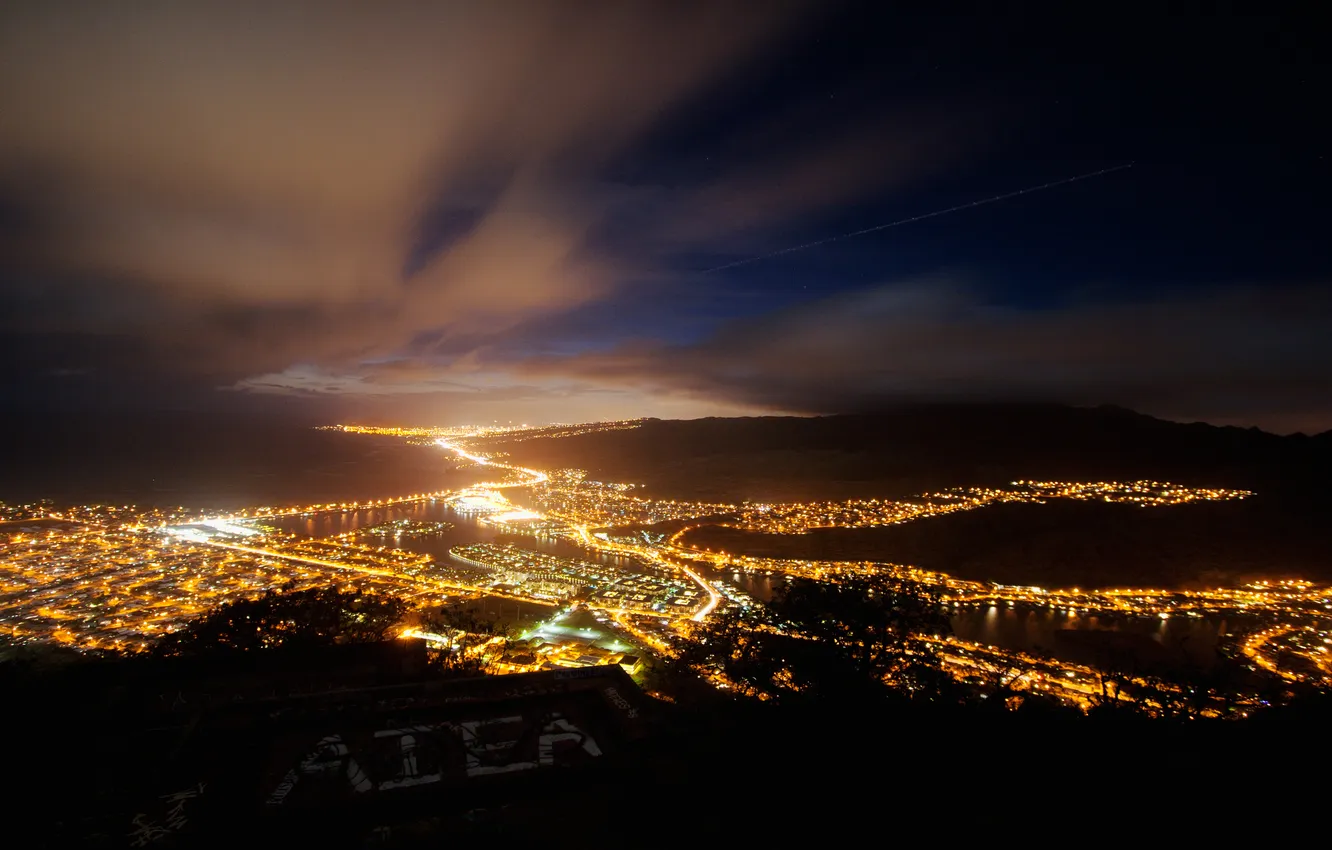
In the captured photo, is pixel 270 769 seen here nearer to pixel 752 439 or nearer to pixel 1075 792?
pixel 1075 792

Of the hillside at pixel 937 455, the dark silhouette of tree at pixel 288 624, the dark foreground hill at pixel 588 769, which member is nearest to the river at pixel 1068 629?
the dark silhouette of tree at pixel 288 624

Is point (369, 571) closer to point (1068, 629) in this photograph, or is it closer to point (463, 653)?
point (463, 653)

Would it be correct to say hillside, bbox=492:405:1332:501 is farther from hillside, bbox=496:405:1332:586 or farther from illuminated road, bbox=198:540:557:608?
illuminated road, bbox=198:540:557:608

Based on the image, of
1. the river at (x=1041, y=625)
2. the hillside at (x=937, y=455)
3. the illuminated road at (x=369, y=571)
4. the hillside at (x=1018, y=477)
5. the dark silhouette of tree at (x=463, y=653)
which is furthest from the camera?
the hillside at (x=937, y=455)

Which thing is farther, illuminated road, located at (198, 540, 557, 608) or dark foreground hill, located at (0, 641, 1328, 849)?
illuminated road, located at (198, 540, 557, 608)

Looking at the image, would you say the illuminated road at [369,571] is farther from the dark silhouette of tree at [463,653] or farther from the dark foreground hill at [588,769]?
the dark foreground hill at [588,769]

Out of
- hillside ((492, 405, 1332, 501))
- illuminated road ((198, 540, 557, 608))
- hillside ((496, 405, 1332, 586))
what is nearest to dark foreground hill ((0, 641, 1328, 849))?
illuminated road ((198, 540, 557, 608))

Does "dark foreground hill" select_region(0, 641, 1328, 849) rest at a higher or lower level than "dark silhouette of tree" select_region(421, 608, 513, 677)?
higher

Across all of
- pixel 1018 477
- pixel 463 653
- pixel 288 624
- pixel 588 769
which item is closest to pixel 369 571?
pixel 288 624

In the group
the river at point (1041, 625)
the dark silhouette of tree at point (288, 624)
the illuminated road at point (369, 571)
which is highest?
the dark silhouette of tree at point (288, 624)
